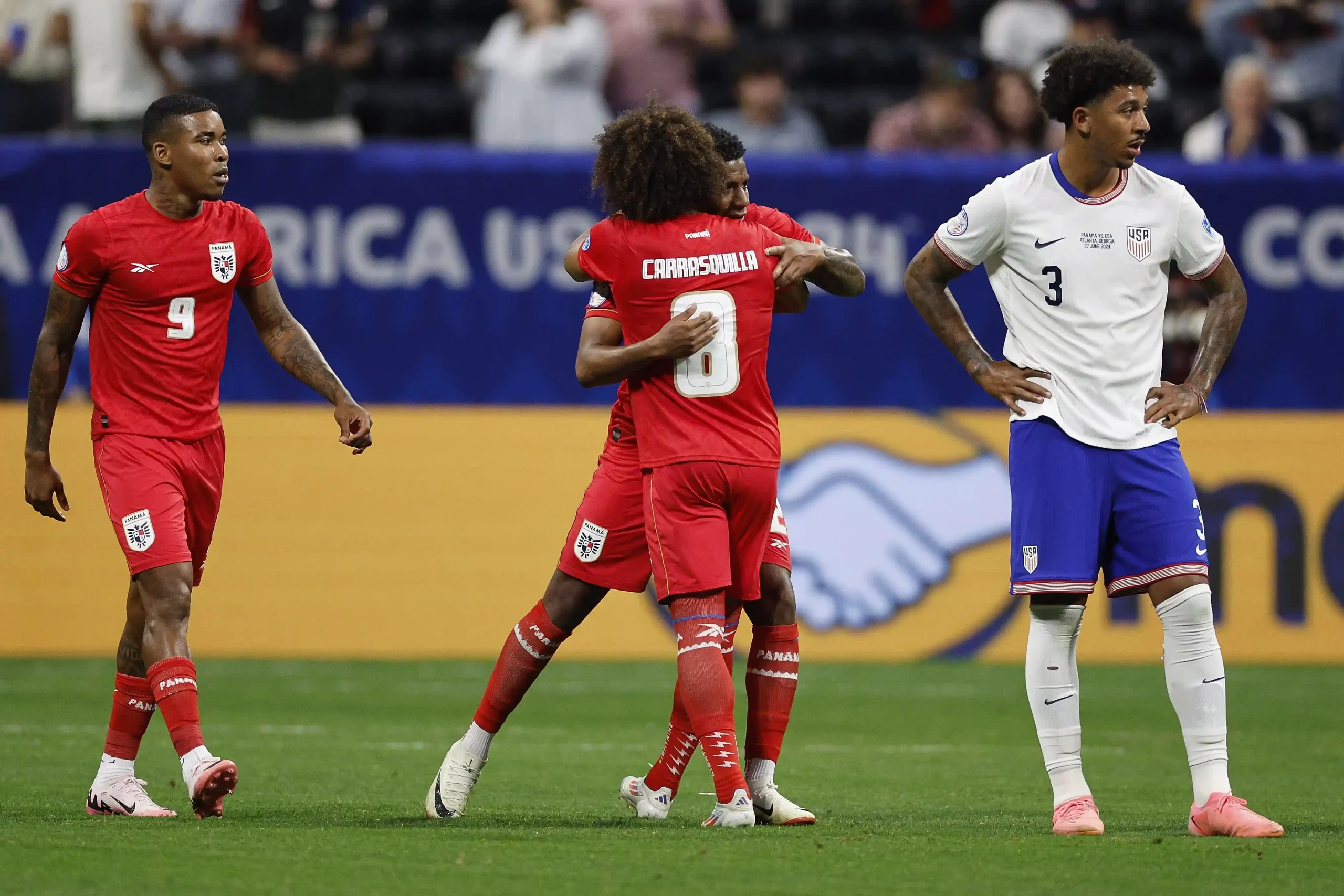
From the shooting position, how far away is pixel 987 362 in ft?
19.3

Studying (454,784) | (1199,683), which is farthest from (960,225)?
(454,784)

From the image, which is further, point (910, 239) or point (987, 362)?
point (910, 239)

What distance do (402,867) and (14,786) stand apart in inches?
Result: 96.9

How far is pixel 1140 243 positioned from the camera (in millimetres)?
5746

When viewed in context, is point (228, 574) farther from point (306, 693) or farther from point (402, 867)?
point (402, 867)

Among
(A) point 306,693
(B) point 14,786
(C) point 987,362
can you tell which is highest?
(C) point 987,362

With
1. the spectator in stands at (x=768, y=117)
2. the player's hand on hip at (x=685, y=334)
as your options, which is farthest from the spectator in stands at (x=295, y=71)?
the player's hand on hip at (x=685, y=334)

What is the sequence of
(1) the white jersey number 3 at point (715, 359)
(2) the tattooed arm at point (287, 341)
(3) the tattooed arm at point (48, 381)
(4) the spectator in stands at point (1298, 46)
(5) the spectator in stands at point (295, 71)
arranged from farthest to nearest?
(4) the spectator in stands at point (1298, 46) → (5) the spectator in stands at point (295, 71) → (2) the tattooed arm at point (287, 341) → (3) the tattooed arm at point (48, 381) → (1) the white jersey number 3 at point (715, 359)

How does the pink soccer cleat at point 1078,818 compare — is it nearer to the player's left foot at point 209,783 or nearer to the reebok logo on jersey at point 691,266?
the reebok logo on jersey at point 691,266

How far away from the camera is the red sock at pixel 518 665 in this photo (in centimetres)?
614

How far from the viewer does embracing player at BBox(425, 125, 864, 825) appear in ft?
19.5

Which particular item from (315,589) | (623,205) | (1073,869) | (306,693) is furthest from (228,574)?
(1073,869)

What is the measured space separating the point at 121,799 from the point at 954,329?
3013 millimetres

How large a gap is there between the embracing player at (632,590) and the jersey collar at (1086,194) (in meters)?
0.66
